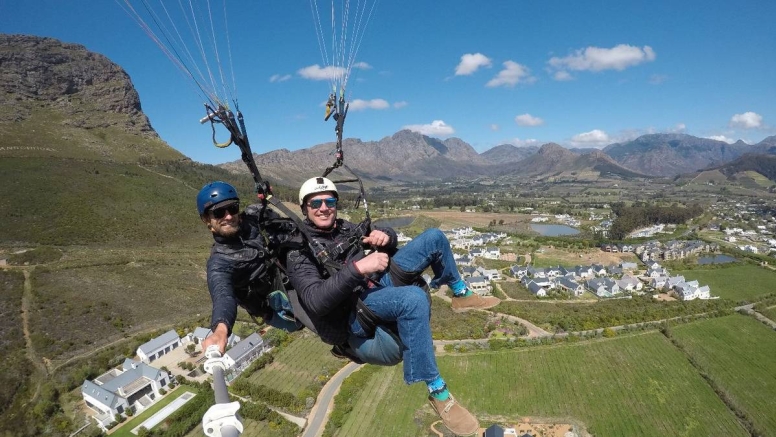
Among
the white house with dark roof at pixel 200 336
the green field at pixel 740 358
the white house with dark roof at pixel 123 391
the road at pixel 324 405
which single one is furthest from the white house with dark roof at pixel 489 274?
the white house with dark roof at pixel 123 391

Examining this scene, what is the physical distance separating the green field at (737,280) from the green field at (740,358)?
7368mm

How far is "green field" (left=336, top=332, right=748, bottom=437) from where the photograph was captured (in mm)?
18500

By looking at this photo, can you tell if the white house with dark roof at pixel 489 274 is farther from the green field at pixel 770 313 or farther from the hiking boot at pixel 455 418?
the hiking boot at pixel 455 418

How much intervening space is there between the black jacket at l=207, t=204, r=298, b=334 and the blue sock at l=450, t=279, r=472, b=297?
1964mm

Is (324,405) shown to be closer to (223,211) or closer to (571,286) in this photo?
A: (223,211)

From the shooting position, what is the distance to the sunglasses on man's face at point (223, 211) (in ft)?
13.1

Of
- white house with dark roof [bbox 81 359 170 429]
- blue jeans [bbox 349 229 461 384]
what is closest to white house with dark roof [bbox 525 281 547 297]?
white house with dark roof [bbox 81 359 170 429]

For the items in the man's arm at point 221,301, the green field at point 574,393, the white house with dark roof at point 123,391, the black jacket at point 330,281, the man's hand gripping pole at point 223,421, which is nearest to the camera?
the man's hand gripping pole at point 223,421

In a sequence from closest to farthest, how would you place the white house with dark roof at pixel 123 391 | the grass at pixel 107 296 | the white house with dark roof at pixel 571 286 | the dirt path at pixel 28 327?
the white house with dark roof at pixel 123 391 < the dirt path at pixel 28 327 < the grass at pixel 107 296 < the white house with dark roof at pixel 571 286

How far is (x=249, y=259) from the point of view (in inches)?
154

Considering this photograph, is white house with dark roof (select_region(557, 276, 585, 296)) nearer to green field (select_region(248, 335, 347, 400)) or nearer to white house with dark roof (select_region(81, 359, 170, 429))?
green field (select_region(248, 335, 347, 400))

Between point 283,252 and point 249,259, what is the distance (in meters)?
0.34

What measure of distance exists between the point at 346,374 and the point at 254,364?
18.4 ft

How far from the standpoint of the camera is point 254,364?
2314 cm
